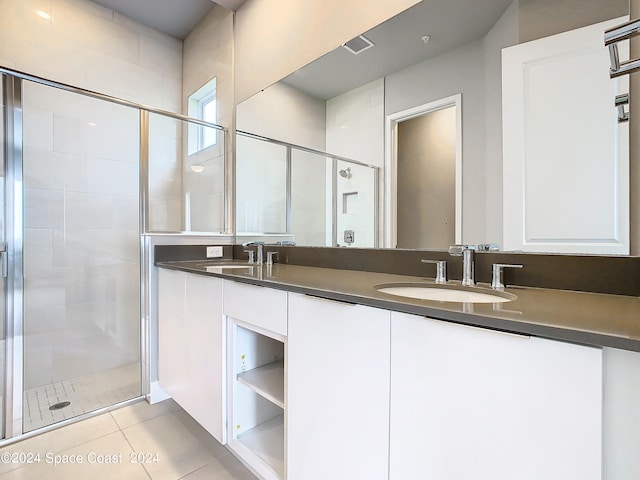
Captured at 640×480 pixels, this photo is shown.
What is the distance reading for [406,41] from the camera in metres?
1.37

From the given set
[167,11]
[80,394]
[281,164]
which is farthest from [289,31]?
[80,394]

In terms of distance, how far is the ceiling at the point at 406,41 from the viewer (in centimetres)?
118

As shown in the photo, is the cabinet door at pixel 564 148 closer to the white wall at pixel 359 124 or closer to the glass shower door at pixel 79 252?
the white wall at pixel 359 124

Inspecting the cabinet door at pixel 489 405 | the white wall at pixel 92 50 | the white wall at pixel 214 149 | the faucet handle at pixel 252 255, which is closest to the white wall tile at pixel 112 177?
the white wall at pixel 214 149

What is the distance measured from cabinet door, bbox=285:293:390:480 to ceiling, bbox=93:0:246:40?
240 cm

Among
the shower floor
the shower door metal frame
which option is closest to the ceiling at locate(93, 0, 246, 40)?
the shower door metal frame

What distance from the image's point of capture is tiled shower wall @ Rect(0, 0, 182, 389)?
2.03m

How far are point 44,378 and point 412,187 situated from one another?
2.40 m

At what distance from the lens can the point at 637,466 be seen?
500 millimetres

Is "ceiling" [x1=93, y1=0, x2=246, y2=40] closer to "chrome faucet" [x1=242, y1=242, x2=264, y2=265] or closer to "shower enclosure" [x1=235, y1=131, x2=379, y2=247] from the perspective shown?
"shower enclosure" [x1=235, y1=131, x2=379, y2=247]

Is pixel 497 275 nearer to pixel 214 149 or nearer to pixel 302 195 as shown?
pixel 302 195

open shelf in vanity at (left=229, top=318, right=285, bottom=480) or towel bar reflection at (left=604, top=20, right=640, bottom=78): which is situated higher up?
towel bar reflection at (left=604, top=20, right=640, bottom=78)

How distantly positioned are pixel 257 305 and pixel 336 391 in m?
0.44

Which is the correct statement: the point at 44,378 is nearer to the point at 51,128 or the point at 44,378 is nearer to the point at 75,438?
the point at 75,438
